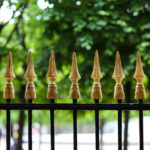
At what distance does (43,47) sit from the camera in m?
9.35

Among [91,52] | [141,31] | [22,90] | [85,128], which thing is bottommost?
[85,128]

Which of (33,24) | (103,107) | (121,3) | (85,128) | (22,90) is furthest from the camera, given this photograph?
(85,128)

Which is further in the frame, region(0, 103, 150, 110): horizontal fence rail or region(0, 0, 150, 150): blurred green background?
region(0, 0, 150, 150): blurred green background

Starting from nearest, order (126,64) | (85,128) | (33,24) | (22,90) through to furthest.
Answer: (126,64)
(33,24)
(22,90)
(85,128)

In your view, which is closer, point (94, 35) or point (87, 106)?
point (87, 106)

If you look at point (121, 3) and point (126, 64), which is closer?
point (121, 3)

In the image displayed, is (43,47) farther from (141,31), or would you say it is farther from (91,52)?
(141,31)

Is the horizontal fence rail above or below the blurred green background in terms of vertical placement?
below

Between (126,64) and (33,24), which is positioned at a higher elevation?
(33,24)

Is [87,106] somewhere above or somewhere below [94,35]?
below

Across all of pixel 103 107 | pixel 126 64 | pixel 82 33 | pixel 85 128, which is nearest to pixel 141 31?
pixel 126 64

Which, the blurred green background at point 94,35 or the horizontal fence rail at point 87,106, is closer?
the horizontal fence rail at point 87,106

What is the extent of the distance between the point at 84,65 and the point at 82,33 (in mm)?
865

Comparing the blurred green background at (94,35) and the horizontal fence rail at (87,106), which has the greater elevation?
the blurred green background at (94,35)
